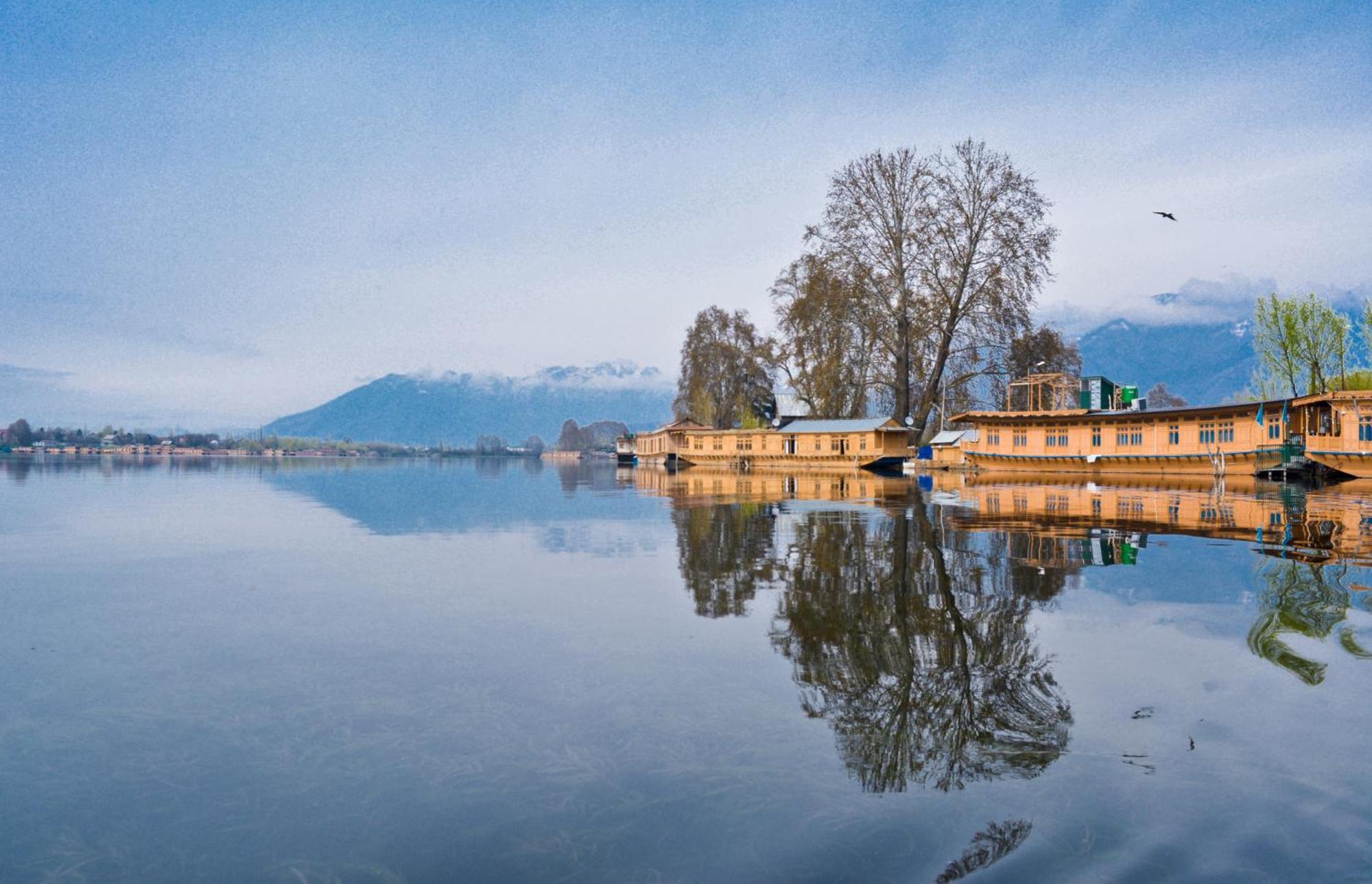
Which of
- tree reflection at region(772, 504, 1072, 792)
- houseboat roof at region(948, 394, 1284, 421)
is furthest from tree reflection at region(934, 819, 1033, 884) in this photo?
houseboat roof at region(948, 394, 1284, 421)

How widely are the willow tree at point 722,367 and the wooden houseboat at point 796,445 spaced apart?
12.2 ft

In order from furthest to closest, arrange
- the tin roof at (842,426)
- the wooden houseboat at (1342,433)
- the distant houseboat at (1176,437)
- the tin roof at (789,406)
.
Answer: the tin roof at (789,406) → the tin roof at (842,426) → the distant houseboat at (1176,437) → the wooden houseboat at (1342,433)

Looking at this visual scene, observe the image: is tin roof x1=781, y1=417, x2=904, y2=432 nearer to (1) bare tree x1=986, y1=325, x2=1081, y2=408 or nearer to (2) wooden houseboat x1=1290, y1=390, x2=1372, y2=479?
(1) bare tree x1=986, y1=325, x2=1081, y2=408

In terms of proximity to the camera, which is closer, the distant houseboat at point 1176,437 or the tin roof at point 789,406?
the distant houseboat at point 1176,437

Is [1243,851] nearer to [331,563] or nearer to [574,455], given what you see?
[331,563]

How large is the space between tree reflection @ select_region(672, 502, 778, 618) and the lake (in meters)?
0.12

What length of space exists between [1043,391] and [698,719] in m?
58.2

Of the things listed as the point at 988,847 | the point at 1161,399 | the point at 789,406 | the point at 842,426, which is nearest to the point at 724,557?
the point at 988,847

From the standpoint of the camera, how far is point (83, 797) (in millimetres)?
4285

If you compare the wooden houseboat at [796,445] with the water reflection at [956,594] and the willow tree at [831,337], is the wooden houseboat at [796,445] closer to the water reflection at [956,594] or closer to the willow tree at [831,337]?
the willow tree at [831,337]

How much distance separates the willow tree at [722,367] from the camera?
80.4 m

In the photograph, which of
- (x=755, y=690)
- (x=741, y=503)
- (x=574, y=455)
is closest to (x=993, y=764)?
(x=755, y=690)

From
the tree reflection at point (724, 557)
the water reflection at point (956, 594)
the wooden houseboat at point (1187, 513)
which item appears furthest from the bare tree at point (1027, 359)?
the tree reflection at point (724, 557)

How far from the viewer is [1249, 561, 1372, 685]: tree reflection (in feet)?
21.0
